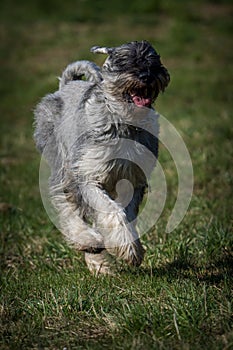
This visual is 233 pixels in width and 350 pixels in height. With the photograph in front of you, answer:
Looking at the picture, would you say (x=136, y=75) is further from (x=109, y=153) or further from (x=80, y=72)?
(x=80, y=72)

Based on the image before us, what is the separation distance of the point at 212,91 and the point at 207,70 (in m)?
1.85

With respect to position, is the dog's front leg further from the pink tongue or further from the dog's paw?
the pink tongue

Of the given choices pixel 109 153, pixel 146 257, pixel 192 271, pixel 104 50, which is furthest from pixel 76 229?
pixel 104 50

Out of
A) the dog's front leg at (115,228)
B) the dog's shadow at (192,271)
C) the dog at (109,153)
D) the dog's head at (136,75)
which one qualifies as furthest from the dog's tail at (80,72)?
the dog's shadow at (192,271)

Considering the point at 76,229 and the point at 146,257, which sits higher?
the point at 76,229

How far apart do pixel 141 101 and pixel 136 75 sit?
0.75ft

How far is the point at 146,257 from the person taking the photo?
6.05 metres

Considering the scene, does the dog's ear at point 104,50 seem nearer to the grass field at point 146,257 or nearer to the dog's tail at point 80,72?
the dog's tail at point 80,72

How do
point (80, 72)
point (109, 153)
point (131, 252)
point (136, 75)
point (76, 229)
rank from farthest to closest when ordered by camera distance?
point (80, 72)
point (76, 229)
point (109, 153)
point (131, 252)
point (136, 75)

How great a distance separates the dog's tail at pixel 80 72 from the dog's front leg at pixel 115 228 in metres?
1.17

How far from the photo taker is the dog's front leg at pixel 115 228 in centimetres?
525

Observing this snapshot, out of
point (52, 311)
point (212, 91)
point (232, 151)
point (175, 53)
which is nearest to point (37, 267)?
point (52, 311)

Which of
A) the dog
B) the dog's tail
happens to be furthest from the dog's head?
the dog's tail

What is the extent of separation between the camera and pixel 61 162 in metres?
6.32
